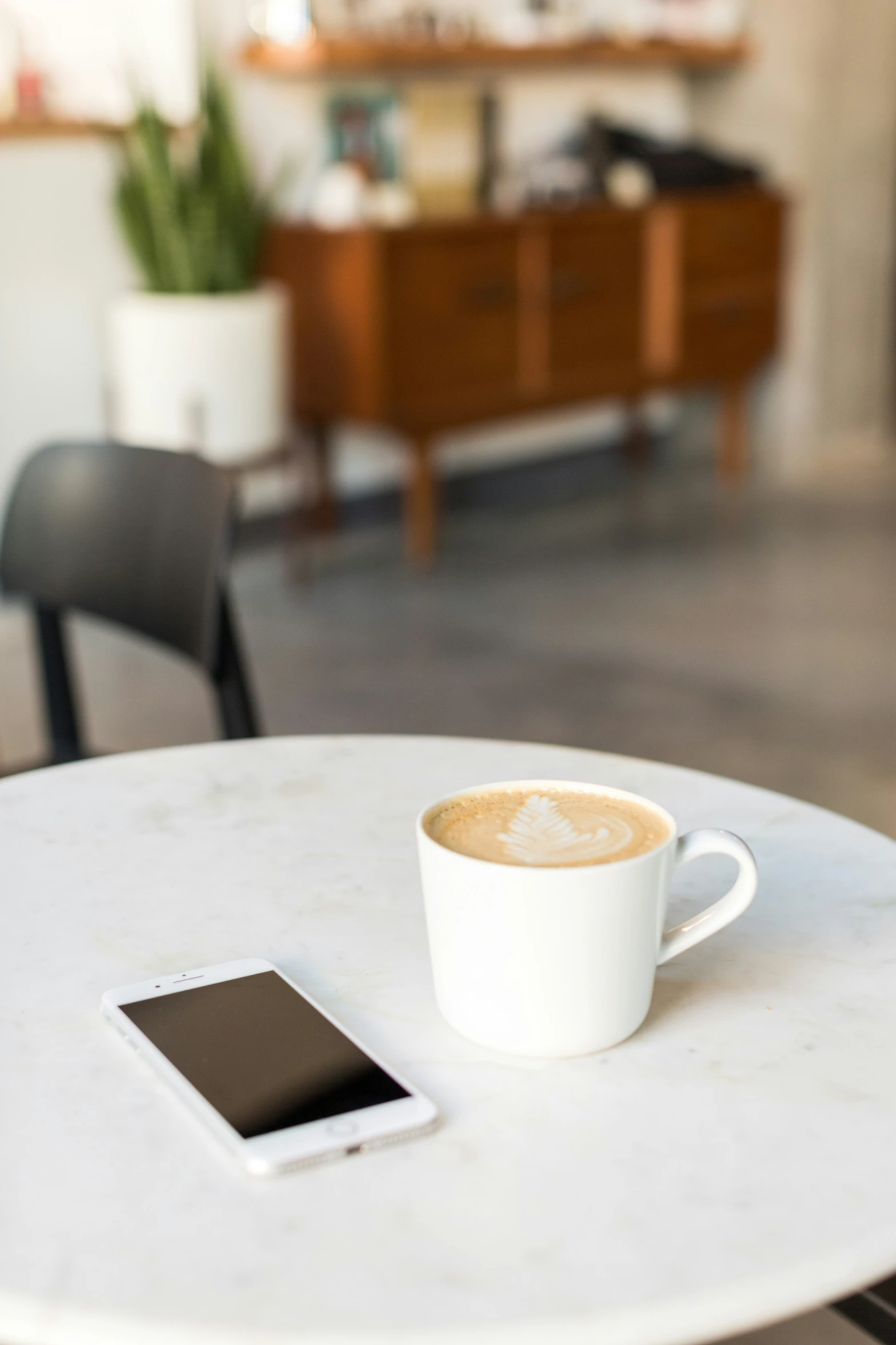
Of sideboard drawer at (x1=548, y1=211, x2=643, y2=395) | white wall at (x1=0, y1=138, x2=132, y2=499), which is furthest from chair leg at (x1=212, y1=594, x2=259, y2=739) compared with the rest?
sideboard drawer at (x1=548, y1=211, x2=643, y2=395)

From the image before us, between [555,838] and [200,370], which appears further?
[200,370]

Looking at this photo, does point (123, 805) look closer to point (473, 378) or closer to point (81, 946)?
point (81, 946)

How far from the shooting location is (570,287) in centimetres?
461

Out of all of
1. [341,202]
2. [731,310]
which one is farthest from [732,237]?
[341,202]

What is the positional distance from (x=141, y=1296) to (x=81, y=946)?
0.93 feet

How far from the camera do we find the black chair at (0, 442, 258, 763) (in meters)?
1.49

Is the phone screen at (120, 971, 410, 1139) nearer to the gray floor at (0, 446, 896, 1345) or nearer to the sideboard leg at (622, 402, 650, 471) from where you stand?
the gray floor at (0, 446, 896, 1345)

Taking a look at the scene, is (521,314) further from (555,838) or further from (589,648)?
(555,838)

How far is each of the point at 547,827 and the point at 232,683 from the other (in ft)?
2.68

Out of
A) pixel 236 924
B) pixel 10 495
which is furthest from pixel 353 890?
pixel 10 495

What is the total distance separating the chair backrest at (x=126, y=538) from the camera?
148 centimetres

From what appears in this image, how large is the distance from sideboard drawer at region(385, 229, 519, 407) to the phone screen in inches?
140

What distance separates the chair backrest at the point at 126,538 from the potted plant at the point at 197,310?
6.57ft

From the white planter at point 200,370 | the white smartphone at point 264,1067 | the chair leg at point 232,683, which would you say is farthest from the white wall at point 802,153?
the white smartphone at point 264,1067
